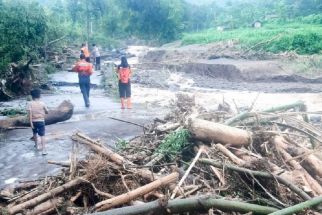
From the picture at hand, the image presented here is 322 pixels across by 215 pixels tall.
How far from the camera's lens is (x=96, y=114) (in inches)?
491

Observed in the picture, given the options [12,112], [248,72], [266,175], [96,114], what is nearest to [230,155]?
[266,175]

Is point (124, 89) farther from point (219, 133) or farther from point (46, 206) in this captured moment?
point (46, 206)

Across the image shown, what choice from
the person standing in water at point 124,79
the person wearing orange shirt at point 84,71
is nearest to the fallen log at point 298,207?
the person standing in water at point 124,79

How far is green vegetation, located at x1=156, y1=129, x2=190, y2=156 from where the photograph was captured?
216 inches

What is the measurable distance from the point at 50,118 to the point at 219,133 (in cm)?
676

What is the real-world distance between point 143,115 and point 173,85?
8.25 metres

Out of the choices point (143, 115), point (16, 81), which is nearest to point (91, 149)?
point (143, 115)

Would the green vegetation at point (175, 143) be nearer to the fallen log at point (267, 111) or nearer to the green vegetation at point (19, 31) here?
the fallen log at point (267, 111)

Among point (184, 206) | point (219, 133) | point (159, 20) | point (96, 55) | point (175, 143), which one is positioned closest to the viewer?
point (184, 206)

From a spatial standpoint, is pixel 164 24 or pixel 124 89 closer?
pixel 124 89

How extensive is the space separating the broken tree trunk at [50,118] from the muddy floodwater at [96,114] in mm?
223

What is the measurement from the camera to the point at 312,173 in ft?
16.2

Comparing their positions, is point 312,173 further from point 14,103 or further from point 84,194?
point 14,103

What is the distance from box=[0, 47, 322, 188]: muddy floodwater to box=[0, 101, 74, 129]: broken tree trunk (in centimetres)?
22
